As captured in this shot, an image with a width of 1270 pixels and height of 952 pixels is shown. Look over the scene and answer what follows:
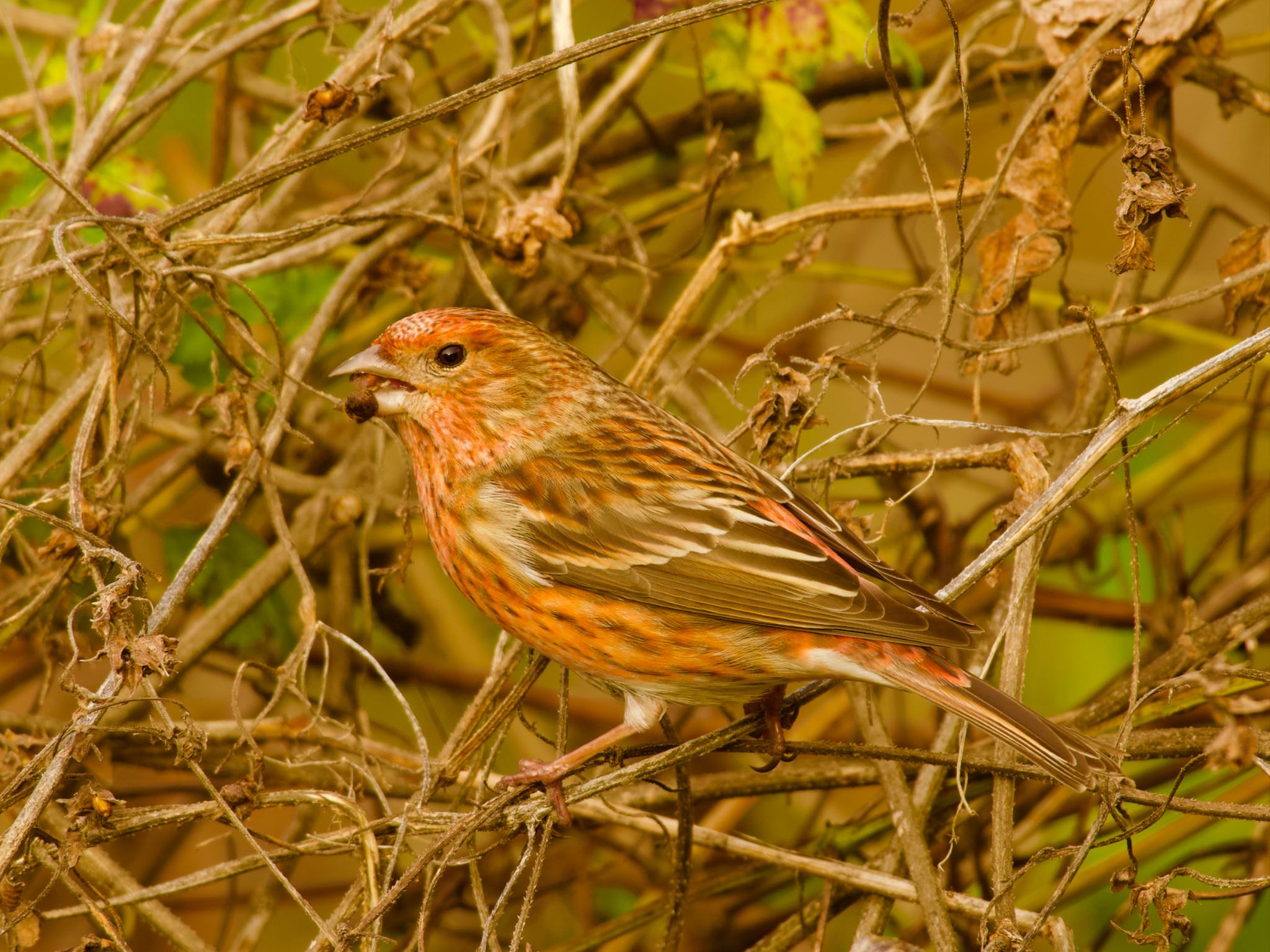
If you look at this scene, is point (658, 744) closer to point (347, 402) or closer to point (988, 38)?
point (347, 402)

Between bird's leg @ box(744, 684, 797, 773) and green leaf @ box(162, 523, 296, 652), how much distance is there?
1757 mm

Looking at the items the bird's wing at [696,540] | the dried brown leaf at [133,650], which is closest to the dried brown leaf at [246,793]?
the dried brown leaf at [133,650]

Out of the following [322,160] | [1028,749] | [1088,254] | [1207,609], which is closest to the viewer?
[1028,749]

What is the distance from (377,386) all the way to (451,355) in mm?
225

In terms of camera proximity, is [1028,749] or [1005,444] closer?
[1028,749]

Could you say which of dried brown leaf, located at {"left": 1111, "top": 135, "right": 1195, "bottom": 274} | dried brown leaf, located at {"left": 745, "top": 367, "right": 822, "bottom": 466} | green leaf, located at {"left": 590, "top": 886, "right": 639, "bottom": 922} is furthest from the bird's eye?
green leaf, located at {"left": 590, "top": 886, "right": 639, "bottom": 922}

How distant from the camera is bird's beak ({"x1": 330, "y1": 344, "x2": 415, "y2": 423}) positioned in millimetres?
3391

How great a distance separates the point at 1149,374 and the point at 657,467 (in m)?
3.09

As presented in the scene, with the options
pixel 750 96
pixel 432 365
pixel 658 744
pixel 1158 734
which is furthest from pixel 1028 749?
pixel 750 96

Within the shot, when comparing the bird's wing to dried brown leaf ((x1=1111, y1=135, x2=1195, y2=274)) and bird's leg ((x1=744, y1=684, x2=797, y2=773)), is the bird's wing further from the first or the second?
dried brown leaf ((x1=1111, y1=135, x2=1195, y2=274))

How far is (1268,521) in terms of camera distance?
5.16m

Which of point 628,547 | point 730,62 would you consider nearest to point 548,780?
point 628,547

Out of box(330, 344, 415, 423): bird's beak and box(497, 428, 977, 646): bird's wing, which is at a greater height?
box(330, 344, 415, 423): bird's beak

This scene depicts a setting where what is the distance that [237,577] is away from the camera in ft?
14.1
